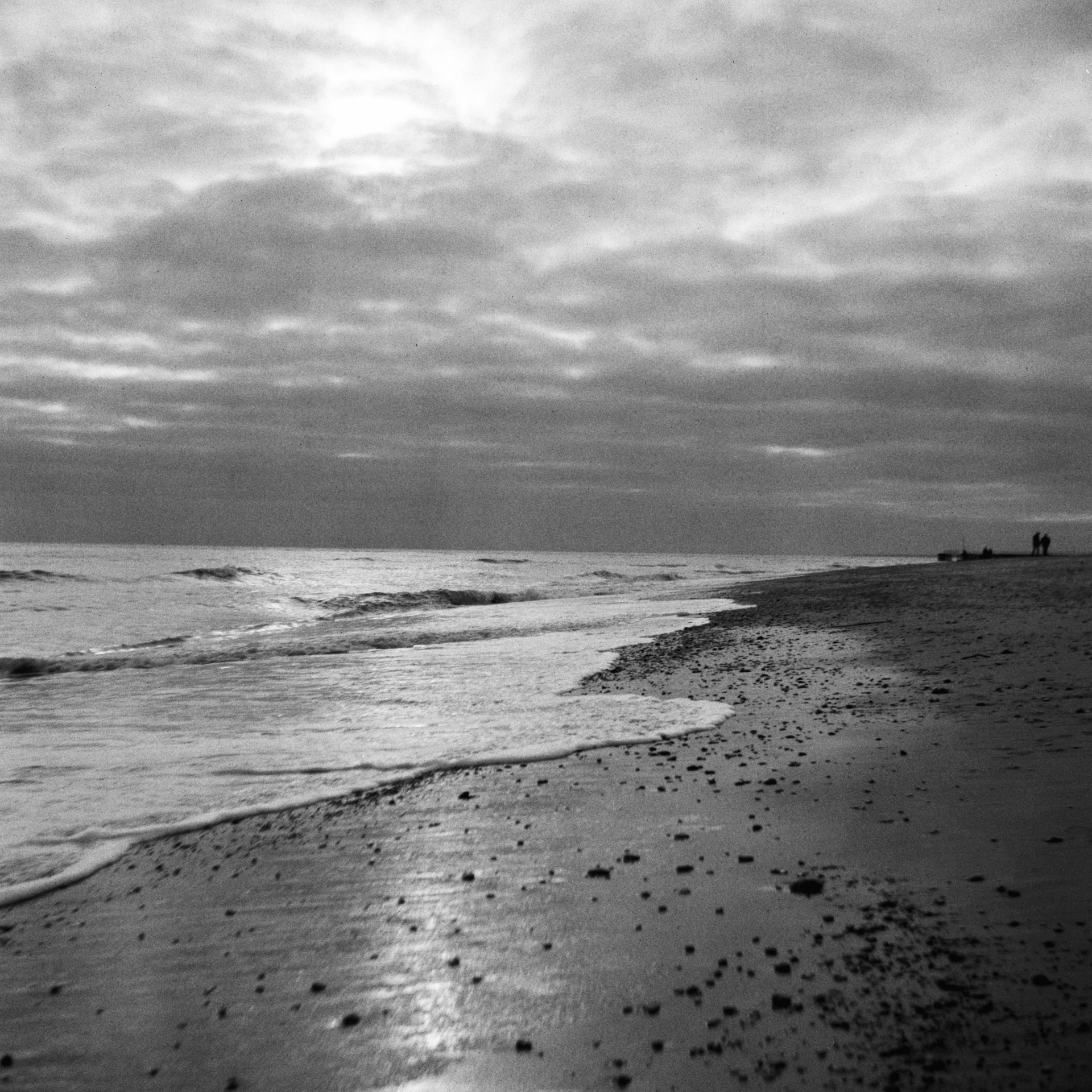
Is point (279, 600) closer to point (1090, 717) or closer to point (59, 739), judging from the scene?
point (59, 739)

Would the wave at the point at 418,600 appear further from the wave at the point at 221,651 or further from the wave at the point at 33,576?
the wave at the point at 33,576

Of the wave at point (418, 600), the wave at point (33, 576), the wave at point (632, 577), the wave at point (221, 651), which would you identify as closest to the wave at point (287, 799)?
the wave at point (221, 651)

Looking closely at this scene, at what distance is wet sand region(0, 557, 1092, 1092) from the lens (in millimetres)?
3379

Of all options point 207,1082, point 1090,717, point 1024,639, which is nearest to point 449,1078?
point 207,1082

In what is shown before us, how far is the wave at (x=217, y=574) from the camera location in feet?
202

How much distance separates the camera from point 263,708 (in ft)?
41.0

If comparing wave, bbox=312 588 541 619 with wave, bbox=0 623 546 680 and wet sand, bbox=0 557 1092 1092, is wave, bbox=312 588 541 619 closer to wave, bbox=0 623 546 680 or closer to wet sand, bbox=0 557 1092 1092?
wave, bbox=0 623 546 680

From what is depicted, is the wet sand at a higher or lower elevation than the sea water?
higher

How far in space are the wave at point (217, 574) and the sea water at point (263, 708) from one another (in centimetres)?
2652

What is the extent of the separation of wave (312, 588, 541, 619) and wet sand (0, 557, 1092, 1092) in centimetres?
2902

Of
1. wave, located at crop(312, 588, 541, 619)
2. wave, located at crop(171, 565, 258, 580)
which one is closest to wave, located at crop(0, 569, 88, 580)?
wave, located at crop(171, 565, 258, 580)

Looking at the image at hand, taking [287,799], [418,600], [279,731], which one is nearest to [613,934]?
[287,799]

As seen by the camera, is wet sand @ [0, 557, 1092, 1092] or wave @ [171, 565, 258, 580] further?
wave @ [171, 565, 258, 580]

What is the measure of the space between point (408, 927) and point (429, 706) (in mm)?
7465
